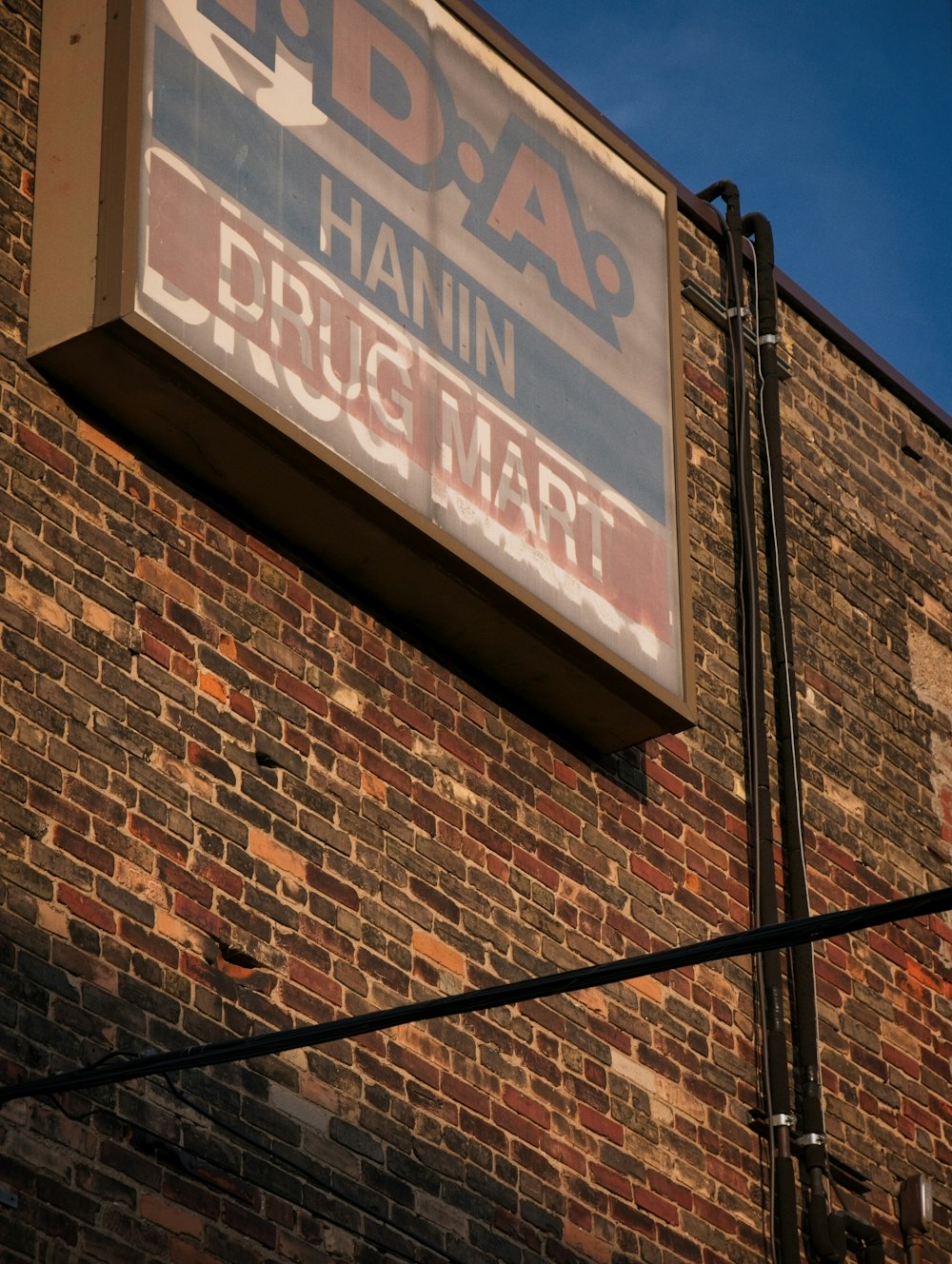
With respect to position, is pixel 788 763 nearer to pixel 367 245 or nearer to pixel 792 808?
pixel 792 808

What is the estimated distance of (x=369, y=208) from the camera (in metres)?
8.93

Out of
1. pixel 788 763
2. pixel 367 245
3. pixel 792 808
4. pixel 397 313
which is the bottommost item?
pixel 792 808

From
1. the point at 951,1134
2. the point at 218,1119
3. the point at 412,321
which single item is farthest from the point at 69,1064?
the point at 951,1134

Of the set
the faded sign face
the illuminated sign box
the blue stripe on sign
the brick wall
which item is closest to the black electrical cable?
the brick wall

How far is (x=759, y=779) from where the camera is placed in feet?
33.4

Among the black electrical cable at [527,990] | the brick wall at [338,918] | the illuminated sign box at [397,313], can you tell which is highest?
the illuminated sign box at [397,313]

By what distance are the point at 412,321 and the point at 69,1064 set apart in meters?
3.18

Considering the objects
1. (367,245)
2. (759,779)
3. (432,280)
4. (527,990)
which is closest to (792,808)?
(759,779)

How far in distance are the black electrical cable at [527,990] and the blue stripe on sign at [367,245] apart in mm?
3162

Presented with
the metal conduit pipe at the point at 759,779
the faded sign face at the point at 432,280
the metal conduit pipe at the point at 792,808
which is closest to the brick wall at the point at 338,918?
the metal conduit pipe at the point at 759,779

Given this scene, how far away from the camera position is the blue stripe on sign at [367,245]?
27.2 feet

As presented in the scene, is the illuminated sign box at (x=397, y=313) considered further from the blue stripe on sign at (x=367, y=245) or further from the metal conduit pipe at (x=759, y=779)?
the metal conduit pipe at (x=759, y=779)

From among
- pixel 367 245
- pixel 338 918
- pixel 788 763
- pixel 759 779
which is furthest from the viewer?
pixel 788 763

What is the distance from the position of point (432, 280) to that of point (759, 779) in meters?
2.55
